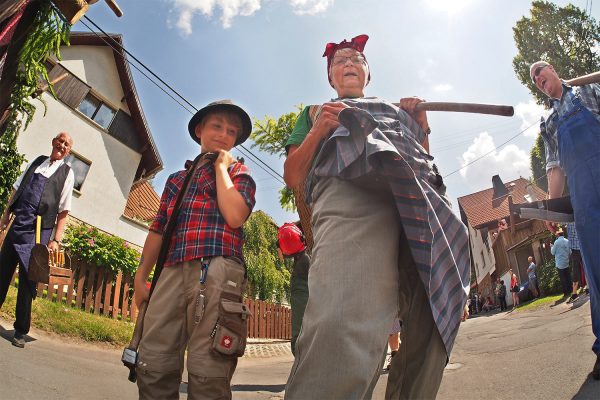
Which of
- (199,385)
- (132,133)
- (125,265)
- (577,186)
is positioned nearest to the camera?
(199,385)

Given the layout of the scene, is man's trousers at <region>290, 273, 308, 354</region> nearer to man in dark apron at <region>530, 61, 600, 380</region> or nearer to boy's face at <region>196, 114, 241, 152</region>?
boy's face at <region>196, 114, 241, 152</region>

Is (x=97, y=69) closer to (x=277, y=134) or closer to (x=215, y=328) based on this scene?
(x=277, y=134)

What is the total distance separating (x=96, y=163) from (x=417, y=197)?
54.0ft

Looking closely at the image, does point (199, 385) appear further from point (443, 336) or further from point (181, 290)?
point (443, 336)

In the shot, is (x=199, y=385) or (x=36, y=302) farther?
(x=36, y=302)

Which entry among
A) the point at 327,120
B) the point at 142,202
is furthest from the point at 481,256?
the point at 327,120

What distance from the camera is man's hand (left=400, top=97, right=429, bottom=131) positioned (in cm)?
195

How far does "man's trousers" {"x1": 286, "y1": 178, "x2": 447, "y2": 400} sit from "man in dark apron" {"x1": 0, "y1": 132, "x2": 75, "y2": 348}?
10.6ft

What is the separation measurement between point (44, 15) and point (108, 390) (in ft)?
8.78

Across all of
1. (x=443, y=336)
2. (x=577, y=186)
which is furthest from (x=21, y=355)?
(x=577, y=186)

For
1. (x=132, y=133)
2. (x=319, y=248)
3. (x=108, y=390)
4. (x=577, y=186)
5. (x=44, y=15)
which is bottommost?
(x=108, y=390)

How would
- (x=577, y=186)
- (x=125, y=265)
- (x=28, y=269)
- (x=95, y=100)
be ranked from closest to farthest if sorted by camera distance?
(x=577, y=186), (x=28, y=269), (x=125, y=265), (x=95, y=100)

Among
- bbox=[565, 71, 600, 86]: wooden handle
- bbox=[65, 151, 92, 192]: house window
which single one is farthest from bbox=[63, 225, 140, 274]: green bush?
bbox=[565, 71, 600, 86]: wooden handle

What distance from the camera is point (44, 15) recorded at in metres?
2.33
